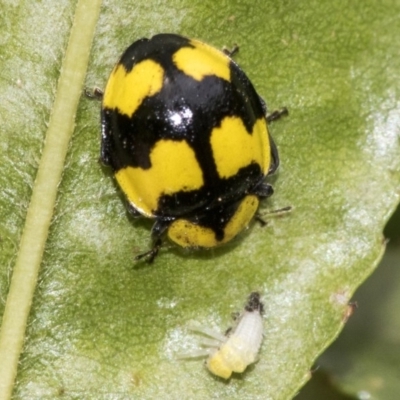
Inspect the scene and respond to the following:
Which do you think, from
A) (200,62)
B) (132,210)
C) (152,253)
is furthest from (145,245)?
(200,62)

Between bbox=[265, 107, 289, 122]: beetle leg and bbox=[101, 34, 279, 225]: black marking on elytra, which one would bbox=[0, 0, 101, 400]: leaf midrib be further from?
bbox=[265, 107, 289, 122]: beetle leg

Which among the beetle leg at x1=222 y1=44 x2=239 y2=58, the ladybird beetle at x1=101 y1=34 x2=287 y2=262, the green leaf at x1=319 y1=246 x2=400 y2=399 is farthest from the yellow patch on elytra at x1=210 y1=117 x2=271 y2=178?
the green leaf at x1=319 y1=246 x2=400 y2=399

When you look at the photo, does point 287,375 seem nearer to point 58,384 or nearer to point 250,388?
point 250,388

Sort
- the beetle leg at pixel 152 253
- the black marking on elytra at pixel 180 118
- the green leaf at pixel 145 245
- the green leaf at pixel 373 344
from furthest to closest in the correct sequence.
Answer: the green leaf at pixel 373 344 < the beetle leg at pixel 152 253 < the green leaf at pixel 145 245 < the black marking on elytra at pixel 180 118

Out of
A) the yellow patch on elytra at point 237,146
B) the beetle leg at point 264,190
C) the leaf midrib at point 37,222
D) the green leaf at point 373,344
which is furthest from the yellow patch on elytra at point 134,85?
the green leaf at point 373,344

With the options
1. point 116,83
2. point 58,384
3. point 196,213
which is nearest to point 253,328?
point 196,213

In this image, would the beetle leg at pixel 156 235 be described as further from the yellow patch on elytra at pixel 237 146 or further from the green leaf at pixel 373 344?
the green leaf at pixel 373 344
